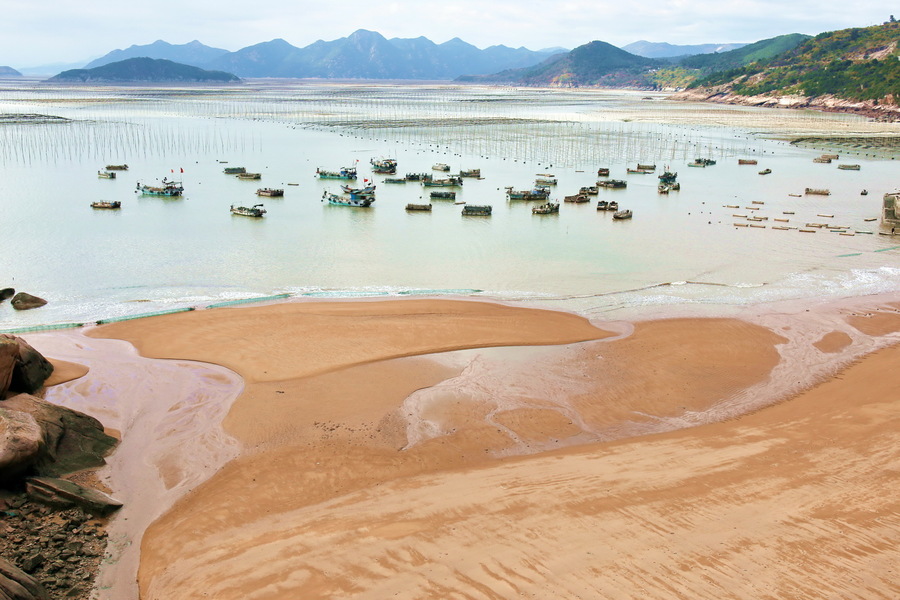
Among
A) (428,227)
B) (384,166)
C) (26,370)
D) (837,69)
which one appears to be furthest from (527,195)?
(837,69)

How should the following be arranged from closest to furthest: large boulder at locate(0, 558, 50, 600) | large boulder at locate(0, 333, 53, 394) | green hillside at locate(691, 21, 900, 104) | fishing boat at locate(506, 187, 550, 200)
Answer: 1. large boulder at locate(0, 558, 50, 600)
2. large boulder at locate(0, 333, 53, 394)
3. fishing boat at locate(506, 187, 550, 200)
4. green hillside at locate(691, 21, 900, 104)

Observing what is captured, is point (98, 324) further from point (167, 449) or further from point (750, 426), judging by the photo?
point (750, 426)

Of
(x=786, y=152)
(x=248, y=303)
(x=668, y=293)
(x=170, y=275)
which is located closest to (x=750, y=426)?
(x=668, y=293)

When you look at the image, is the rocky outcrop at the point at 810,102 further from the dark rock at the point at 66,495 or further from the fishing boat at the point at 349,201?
the dark rock at the point at 66,495

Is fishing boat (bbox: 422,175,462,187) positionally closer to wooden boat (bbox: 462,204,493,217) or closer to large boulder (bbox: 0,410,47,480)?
wooden boat (bbox: 462,204,493,217)

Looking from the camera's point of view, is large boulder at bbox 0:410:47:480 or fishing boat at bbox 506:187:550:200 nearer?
large boulder at bbox 0:410:47:480

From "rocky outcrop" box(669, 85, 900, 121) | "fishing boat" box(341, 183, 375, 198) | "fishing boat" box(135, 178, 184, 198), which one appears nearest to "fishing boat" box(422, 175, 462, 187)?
"fishing boat" box(341, 183, 375, 198)
